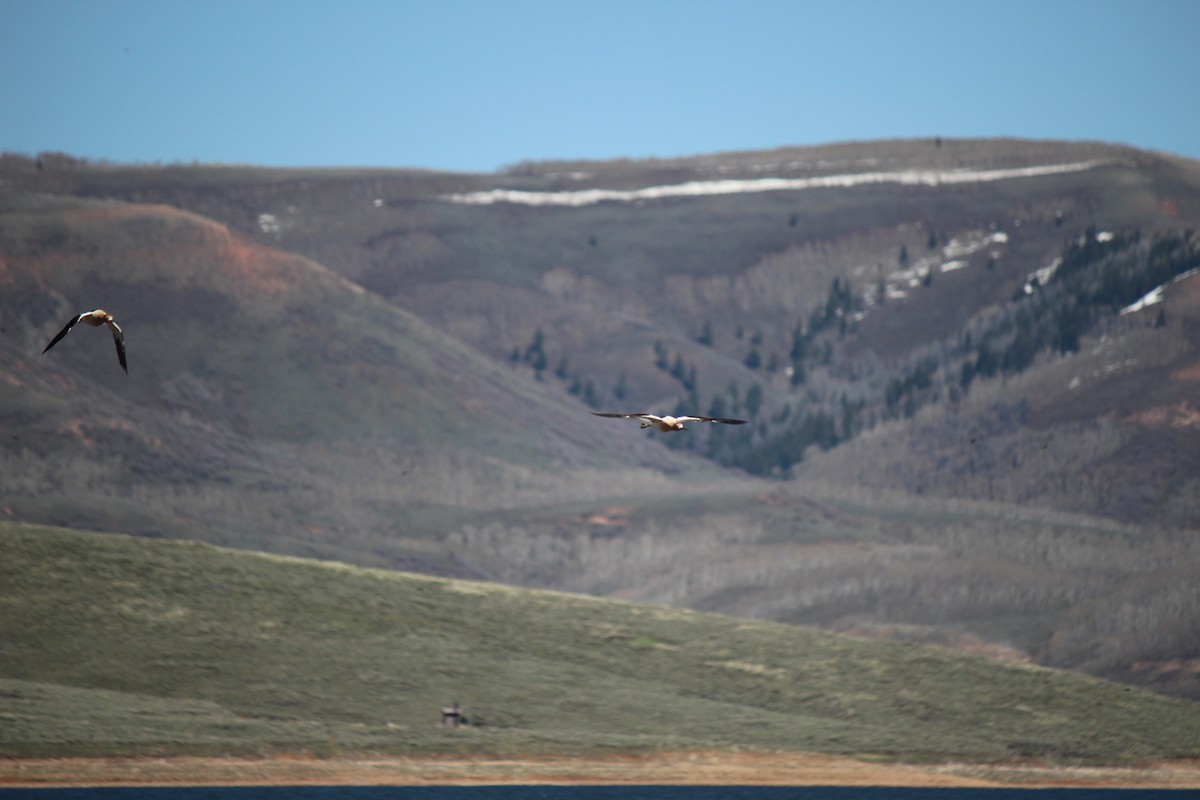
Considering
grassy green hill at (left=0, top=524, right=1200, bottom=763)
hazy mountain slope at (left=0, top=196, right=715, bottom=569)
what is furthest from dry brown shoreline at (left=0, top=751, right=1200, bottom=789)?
hazy mountain slope at (left=0, top=196, right=715, bottom=569)

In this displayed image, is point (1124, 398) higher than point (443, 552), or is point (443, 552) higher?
point (1124, 398)

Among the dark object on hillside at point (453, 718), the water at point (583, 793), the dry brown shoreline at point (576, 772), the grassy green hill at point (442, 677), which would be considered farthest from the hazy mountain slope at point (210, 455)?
the water at point (583, 793)

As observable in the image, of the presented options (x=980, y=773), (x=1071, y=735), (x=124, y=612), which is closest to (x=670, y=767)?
(x=980, y=773)

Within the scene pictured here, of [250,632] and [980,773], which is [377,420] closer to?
[250,632]

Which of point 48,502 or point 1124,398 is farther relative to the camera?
point 1124,398

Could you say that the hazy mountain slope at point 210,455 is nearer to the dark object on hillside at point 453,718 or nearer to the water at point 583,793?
the dark object on hillside at point 453,718

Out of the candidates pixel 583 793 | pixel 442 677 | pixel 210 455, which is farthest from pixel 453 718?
pixel 210 455

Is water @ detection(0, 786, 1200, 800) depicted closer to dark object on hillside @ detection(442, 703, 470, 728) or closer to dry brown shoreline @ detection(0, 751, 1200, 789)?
dry brown shoreline @ detection(0, 751, 1200, 789)
